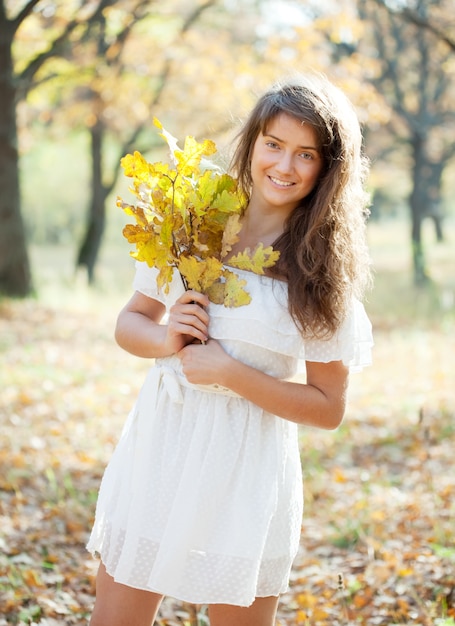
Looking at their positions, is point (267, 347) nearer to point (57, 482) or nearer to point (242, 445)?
point (242, 445)

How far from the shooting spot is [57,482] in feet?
17.1

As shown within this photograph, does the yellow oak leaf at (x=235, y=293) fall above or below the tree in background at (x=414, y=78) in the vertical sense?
below

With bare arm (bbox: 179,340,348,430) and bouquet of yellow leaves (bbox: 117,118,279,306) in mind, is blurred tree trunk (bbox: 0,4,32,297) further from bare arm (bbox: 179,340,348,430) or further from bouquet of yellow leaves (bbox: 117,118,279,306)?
bare arm (bbox: 179,340,348,430)

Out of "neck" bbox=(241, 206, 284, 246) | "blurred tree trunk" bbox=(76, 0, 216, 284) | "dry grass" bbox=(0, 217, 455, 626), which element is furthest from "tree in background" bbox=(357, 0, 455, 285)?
"neck" bbox=(241, 206, 284, 246)

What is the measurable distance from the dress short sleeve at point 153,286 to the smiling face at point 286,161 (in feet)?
1.21

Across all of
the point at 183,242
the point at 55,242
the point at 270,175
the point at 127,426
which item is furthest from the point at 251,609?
the point at 55,242

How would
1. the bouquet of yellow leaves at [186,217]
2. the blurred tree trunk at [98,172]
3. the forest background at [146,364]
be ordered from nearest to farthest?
the bouquet of yellow leaves at [186,217], the forest background at [146,364], the blurred tree trunk at [98,172]

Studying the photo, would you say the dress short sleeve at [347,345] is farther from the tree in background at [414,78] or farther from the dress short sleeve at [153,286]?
the tree in background at [414,78]

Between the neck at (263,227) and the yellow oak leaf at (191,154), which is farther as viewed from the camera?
the neck at (263,227)

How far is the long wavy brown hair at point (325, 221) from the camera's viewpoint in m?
2.22

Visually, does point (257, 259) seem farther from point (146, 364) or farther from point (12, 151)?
point (12, 151)

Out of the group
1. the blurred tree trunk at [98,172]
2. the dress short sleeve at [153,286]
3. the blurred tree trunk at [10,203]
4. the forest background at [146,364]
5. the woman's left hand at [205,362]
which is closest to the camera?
the woman's left hand at [205,362]

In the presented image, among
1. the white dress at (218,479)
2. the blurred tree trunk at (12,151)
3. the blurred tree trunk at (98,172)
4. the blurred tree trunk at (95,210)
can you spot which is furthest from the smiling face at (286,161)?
the blurred tree trunk at (95,210)

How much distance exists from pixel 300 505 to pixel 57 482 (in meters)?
3.15
